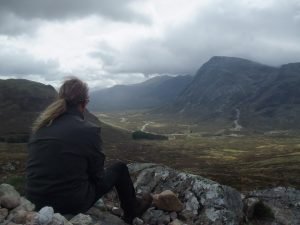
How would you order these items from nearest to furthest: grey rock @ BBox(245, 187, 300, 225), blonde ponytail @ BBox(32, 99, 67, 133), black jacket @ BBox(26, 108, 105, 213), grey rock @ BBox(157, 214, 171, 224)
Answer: black jacket @ BBox(26, 108, 105, 213)
blonde ponytail @ BBox(32, 99, 67, 133)
grey rock @ BBox(157, 214, 171, 224)
grey rock @ BBox(245, 187, 300, 225)

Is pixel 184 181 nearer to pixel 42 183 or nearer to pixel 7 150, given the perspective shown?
pixel 42 183

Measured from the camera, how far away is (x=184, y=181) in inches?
667

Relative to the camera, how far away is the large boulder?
612 inches

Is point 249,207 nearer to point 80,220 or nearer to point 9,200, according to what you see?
point 80,220

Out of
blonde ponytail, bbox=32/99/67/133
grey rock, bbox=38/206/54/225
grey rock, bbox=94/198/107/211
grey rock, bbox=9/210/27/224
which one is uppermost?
blonde ponytail, bbox=32/99/67/133

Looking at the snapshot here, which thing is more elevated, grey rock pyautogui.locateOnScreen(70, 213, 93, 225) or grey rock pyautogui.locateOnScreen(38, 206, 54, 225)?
grey rock pyautogui.locateOnScreen(38, 206, 54, 225)

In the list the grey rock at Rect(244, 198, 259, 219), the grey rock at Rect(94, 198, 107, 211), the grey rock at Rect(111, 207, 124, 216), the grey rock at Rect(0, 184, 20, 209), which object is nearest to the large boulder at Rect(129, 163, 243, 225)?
the grey rock at Rect(244, 198, 259, 219)

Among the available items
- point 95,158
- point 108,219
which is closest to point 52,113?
point 95,158

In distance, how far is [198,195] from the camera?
53.1ft

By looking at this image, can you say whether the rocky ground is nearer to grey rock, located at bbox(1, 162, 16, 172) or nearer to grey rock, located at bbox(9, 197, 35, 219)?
grey rock, located at bbox(9, 197, 35, 219)

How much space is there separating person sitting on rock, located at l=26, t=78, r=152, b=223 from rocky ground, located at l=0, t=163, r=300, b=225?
53.0 inches

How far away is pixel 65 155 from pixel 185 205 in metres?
7.14

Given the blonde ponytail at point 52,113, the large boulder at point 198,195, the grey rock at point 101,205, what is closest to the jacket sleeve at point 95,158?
the blonde ponytail at point 52,113

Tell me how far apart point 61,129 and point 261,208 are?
1074 centimetres
